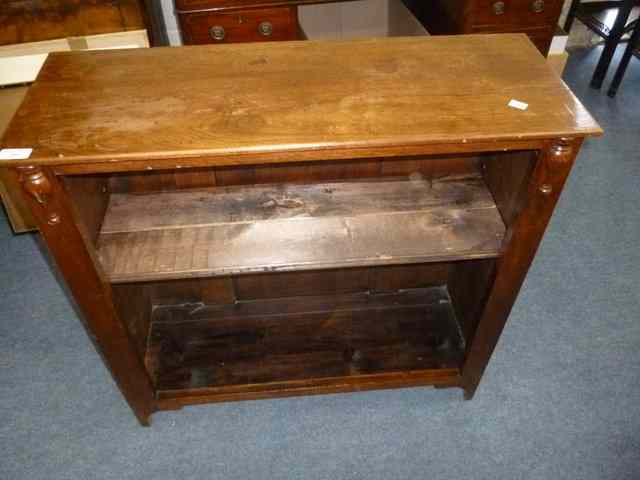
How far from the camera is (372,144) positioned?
0.93 metres

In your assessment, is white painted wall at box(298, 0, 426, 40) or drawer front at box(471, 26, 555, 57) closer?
drawer front at box(471, 26, 555, 57)

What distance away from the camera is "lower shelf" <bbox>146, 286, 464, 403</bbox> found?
4.90 ft

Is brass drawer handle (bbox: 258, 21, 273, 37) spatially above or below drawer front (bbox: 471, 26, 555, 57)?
above

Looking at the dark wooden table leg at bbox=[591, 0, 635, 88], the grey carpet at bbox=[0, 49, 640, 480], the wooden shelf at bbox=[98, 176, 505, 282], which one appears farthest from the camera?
the dark wooden table leg at bbox=[591, 0, 635, 88]

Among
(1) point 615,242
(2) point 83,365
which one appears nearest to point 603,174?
(1) point 615,242

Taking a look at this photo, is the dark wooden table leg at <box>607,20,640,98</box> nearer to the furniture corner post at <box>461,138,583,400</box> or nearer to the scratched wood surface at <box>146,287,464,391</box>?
the scratched wood surface at <box>146,287,464,391</box>

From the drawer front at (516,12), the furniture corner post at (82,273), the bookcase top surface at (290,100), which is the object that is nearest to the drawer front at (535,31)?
the drawer front at (516,12)

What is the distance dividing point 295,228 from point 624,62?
225cm

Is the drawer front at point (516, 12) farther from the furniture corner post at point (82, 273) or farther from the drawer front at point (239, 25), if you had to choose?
the furniture corner post at point (82, 273)

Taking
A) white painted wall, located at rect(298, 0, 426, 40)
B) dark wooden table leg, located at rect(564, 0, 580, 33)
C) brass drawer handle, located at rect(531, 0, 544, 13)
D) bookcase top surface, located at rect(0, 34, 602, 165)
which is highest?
bookcase top surface, located at rect(0, 34, 602, 165)

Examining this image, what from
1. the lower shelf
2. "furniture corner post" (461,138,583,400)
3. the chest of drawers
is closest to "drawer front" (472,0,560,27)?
the chest of drawers

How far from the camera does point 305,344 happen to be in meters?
1.58

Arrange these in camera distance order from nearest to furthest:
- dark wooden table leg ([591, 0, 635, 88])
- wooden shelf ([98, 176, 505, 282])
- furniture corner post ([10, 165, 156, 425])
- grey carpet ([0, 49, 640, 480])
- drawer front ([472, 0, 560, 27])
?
furniture corner post ([10, 165, 156, 425]) → wooden shelf ([98, 176, 505, 282]) → grey carpet ([0, 49, 640, 480]) → drawer front ([472, 0, 560, 27]) → dark wooden table leg ([591, 0, 635, 88])

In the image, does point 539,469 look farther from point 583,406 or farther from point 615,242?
point 615,242
